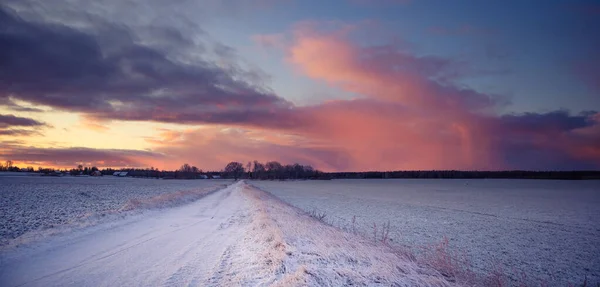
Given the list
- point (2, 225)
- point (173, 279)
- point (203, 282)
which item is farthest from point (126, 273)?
point (2, 225)

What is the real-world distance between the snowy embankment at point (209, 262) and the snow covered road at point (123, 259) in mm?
24

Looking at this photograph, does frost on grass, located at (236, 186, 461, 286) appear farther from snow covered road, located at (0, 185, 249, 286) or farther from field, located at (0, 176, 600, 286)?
snow covered road, located at (0, 185, 249, 286)

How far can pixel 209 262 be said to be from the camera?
9.37 m

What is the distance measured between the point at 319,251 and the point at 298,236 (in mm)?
2609

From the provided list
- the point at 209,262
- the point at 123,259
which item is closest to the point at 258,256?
the point at 209,262

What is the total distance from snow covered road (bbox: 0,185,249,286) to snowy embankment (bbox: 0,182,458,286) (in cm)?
2

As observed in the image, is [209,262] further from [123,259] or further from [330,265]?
[330,265]

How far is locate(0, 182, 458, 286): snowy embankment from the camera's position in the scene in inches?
296

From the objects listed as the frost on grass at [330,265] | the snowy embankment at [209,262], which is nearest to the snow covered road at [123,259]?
the snowy embankment at [209,262]

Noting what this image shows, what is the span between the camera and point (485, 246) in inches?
660

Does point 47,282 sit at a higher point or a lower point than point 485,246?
higher

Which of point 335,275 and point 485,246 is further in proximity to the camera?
point 485,246

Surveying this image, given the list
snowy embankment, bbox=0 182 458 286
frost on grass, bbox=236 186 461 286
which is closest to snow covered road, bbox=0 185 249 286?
snowy embankment, bbox=0 182 458 286

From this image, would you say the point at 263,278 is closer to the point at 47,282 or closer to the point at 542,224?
the point at 47,282
